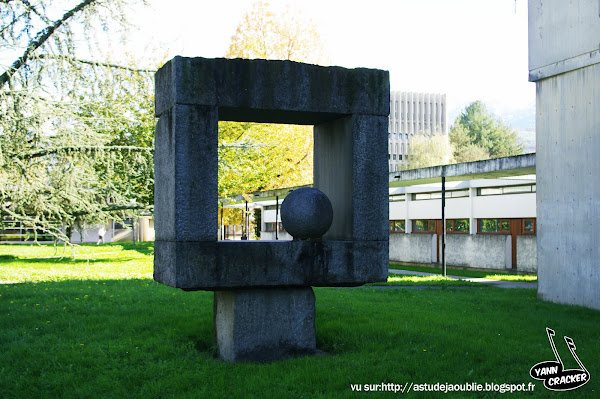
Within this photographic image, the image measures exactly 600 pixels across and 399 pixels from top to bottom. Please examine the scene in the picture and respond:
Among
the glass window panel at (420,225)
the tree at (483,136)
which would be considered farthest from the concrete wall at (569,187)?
the tree at (483,136)

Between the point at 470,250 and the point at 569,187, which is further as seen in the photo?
the point at 470,250

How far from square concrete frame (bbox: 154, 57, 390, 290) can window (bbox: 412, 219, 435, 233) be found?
735 inches

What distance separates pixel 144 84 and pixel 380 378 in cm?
962

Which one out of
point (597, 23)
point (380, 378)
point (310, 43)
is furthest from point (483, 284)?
point (310, 43)

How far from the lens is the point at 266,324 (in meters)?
7.39

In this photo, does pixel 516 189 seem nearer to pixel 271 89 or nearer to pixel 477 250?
pixel 477 250

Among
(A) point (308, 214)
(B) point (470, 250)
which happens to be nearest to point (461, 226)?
(B) point (470, 250)

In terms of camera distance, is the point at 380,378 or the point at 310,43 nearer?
the point at 380,378

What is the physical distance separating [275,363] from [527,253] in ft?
51.4

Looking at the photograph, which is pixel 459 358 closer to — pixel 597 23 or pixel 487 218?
pixel 597 23

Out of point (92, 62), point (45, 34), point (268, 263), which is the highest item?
point (45, 34)

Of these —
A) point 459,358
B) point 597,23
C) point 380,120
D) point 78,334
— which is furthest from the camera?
point 597,23

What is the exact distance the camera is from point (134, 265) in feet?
72.9

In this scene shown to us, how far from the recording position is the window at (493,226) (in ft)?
74.0
